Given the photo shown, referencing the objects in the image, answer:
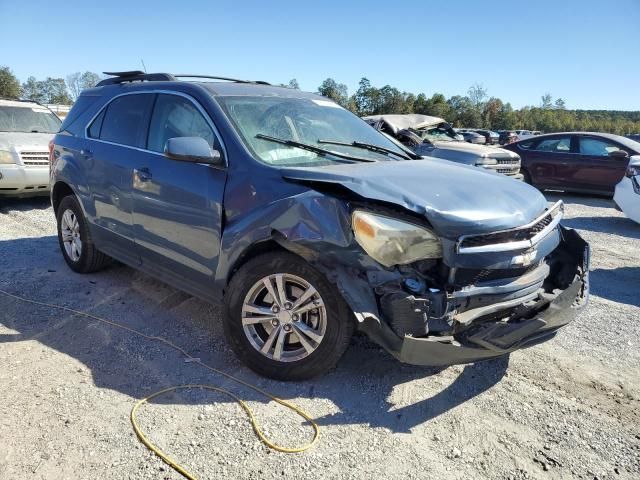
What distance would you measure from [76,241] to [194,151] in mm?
2634

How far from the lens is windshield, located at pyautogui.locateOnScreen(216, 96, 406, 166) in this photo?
3.49 metres

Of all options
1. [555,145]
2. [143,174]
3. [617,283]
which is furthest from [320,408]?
[555,145]

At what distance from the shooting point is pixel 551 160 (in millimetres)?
12102

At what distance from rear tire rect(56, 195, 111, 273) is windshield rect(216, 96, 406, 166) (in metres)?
2.32

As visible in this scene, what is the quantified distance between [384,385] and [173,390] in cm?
134

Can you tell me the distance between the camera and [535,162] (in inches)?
485

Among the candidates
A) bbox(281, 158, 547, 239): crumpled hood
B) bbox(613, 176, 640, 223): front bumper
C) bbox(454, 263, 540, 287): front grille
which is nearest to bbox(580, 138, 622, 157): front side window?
bbox(613, 176, 640, 223): front bumper

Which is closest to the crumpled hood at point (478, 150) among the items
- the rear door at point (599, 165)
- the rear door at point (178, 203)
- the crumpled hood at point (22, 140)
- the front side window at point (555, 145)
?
the front side window at point (555, 145)

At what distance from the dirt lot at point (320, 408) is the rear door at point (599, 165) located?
8056mm

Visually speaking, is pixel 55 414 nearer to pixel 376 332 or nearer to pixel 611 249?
pixel 376 332

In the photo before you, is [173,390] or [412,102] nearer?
[173,390]

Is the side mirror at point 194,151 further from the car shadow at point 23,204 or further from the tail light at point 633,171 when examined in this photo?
the tail light at point 633,171

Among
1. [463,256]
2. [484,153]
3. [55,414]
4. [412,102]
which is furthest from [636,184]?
[412,102]

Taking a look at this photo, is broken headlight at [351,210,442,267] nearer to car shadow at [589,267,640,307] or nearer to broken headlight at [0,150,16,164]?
car shadow at [589,267,640,307]
